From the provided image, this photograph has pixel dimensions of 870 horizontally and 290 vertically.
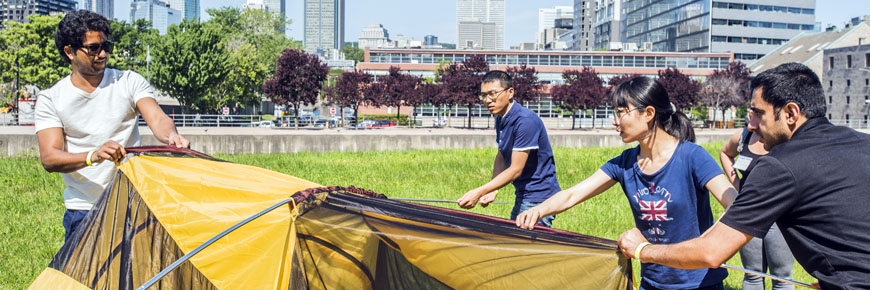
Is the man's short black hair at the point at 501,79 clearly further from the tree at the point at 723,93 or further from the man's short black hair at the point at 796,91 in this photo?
the tree at the point at 723,93

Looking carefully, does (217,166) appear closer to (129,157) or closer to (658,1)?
(129,157)

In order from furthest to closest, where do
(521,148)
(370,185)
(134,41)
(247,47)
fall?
(134,41) < (247,47) < (370,185) < (521,148)

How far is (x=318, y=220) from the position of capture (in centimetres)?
286

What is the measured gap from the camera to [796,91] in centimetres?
228

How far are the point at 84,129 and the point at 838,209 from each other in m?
3.60

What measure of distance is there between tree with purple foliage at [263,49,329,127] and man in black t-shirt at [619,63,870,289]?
143 feet

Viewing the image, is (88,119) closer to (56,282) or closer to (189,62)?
(56,282)

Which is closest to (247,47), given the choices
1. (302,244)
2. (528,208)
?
(528,208)

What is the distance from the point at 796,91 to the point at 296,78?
44147mm

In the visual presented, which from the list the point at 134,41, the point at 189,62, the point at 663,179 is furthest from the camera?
the point at 134,41

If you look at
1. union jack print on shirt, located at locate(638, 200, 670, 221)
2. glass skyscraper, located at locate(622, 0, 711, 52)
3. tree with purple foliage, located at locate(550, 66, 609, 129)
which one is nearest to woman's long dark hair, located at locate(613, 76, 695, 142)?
union jack print on shirt, located at locate(638, 200, 670, 221)

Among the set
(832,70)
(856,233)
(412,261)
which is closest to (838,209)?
(856,233)

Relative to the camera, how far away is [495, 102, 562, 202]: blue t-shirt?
4.62m

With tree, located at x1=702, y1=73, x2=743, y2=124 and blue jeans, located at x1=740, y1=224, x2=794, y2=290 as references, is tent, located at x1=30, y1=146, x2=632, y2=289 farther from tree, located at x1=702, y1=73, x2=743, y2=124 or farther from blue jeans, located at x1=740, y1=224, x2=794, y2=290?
tree, located at x1=702, y1=73, x2=743, y2=124
